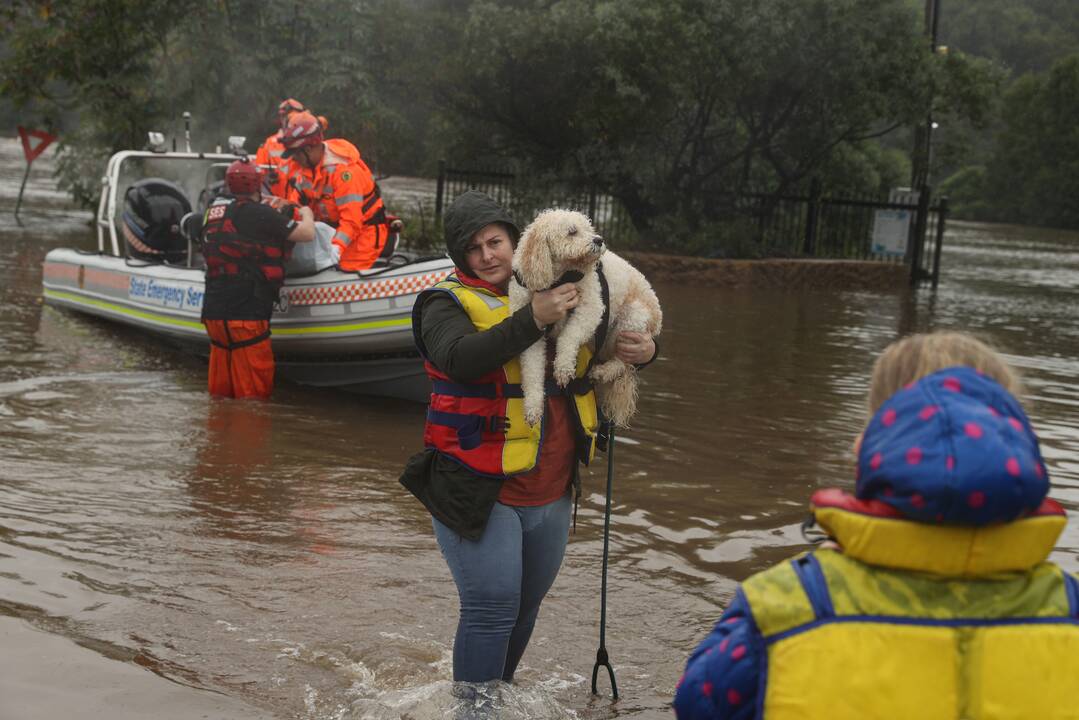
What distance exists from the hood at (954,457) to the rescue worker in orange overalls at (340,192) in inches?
333

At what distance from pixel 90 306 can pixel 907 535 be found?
40.6 feet

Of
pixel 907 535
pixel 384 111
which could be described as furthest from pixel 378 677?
pixel 384 111

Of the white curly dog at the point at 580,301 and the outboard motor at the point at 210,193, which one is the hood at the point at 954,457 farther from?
the outboard motor at the point at 210,193

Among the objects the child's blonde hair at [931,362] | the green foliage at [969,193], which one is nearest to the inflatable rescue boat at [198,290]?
the child's blonde hair at [931,362]

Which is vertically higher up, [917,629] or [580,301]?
[580,301]

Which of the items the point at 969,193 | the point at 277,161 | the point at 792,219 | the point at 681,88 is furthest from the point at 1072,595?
the point at 969,193

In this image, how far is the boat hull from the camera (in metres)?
9.80

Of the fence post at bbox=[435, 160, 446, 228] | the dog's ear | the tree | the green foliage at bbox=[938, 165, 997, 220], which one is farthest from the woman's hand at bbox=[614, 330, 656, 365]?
the green foliage at bbox=[938, 165, 997, 220]

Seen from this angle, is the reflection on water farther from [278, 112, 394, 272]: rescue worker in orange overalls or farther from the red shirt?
[278, 112, 394, 272]: rescue worker in orange overalls

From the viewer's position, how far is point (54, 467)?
758cm

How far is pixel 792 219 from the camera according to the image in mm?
22328

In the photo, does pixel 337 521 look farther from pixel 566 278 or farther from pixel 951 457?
pixel 951 457

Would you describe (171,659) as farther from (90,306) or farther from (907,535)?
(90,306)

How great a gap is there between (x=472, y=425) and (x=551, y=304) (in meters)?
0.44
